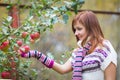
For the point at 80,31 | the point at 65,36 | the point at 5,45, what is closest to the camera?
the point at 5,45

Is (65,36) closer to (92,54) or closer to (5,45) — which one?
(92,54)

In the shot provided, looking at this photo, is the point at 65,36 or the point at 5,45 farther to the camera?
the point at 65,36

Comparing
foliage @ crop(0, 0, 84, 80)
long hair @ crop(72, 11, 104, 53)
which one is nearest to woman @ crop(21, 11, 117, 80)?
long hair @ crop(72, 11, 104, 53)

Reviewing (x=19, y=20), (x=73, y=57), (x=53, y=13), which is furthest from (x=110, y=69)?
(x=19, y=20)

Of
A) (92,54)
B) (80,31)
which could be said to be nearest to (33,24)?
(80,31)

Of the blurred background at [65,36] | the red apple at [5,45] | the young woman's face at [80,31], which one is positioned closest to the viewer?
the red apple at [5,45]

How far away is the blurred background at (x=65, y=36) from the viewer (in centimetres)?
345

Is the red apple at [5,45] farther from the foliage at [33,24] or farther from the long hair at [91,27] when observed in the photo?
the long hair at [91,27]

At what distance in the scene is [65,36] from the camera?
146 inches

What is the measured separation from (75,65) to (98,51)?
0.66 feet

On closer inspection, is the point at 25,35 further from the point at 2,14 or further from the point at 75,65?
the point at 2,14

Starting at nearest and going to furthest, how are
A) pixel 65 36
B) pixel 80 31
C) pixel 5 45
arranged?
pixel 5 45 < pixel 80 31 < pixel 65 36

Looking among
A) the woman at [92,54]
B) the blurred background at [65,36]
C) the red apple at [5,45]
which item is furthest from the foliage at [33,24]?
the blurred background at [65,36]

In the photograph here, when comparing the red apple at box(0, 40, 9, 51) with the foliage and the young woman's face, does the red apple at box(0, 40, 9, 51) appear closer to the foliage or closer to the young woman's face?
the foliage
